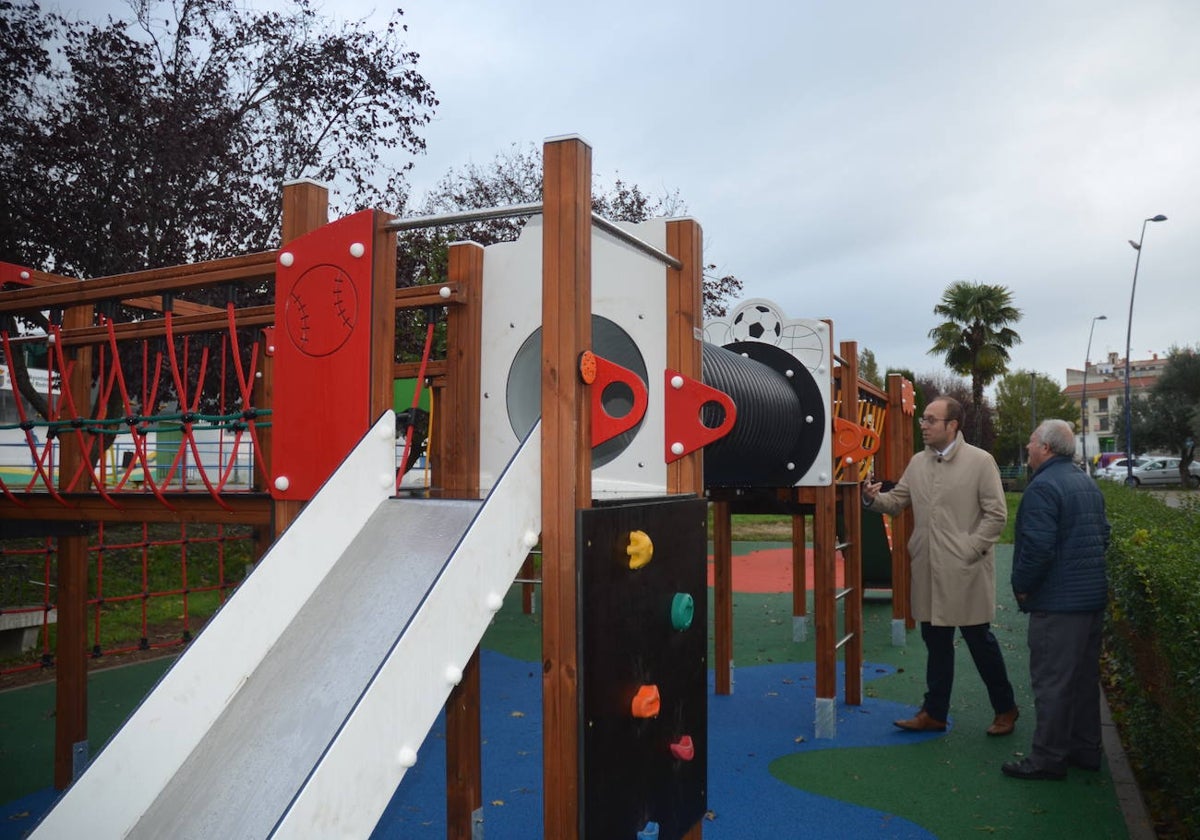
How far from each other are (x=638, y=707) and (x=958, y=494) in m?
3.50

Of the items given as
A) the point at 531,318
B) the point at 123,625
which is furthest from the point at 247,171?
the point at 531,318

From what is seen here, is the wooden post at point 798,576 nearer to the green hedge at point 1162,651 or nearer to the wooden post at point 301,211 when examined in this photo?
the green hedge at point 1162,651

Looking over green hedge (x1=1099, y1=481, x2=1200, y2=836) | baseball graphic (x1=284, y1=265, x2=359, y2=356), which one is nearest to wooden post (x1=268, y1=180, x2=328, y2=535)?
baseball graphic (x1=284, y1=265, x2=359, y2=356)

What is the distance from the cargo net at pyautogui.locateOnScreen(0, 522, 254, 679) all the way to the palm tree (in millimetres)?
34181

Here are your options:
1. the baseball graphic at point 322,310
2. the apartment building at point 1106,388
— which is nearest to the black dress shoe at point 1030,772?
the baseball graphic at point 322,310

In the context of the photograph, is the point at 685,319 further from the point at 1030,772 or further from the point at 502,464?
the point at 1030,772

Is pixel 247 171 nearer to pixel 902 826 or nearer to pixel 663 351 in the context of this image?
pixel 663 351

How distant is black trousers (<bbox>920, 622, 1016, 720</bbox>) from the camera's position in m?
5.34

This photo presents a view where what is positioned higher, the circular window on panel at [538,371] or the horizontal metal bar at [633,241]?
the horizontal metal bar at [633,241]

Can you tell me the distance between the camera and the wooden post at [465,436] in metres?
3.57

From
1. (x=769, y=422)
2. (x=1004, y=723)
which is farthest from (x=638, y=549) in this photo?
(x=1004, y=723)

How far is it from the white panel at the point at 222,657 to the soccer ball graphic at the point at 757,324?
3.94 meters

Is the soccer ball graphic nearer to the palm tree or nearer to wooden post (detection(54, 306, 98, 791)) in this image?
wooden post (detection(54, 306, 98, 791))

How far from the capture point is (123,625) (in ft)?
30.7
